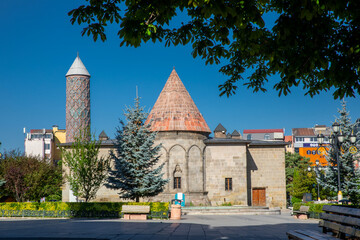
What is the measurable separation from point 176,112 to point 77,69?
3439 cm

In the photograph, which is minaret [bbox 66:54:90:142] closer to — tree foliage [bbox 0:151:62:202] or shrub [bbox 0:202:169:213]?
tree foliage [bbox 0:151:62:202]

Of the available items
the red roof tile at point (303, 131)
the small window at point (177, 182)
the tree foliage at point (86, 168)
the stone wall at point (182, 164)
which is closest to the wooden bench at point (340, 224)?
the tree foliage at point (86, 168)

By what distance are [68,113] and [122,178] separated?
4134 cm

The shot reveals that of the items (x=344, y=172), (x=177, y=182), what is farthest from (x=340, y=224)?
(x=177, y=182)

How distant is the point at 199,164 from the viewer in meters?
38.5

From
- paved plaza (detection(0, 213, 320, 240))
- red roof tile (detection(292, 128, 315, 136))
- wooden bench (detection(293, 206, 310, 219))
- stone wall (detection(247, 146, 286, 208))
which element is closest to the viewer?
paved plaza (detection(0, 213, 320, 240))

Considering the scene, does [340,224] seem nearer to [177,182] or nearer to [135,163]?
[135,163]

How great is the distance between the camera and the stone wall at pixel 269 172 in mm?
40844

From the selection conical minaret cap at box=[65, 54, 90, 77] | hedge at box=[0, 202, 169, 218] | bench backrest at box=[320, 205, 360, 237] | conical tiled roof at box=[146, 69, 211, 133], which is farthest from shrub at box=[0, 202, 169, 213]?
conical minaret cap at box=[65, 54, 90, 77]

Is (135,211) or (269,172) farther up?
(269,172)

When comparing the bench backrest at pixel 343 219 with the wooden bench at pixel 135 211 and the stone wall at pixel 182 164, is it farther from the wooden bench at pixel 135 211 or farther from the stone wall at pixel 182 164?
the stone wall at pixel 182 164

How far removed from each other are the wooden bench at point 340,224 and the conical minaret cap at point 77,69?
62654 mm

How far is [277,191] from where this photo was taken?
134ft

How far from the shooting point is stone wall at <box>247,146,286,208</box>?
134 ft
